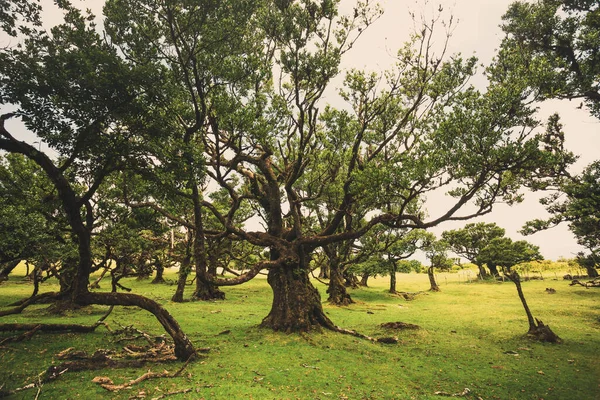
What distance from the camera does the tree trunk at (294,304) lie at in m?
14.9

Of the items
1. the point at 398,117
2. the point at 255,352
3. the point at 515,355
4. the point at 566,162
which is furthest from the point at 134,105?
the point at 566,162

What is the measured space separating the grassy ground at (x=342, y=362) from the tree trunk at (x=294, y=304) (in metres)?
0.71

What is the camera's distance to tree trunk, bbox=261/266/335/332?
48.9 feet

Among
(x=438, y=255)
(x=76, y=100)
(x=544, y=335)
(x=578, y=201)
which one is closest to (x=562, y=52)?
(x=578, y=201)

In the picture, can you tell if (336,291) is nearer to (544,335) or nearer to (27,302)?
(544,335)

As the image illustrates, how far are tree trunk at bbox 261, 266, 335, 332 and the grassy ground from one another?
711 millimetres

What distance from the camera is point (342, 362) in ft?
38.5

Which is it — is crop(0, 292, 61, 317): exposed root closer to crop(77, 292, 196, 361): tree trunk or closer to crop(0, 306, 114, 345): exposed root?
crop(0, 306, 114, 345): exposed root

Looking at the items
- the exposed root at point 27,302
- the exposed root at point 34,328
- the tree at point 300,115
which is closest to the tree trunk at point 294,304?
the tree at point 300,115

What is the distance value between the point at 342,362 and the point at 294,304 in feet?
13.5

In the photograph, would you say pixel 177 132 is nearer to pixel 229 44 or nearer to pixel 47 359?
pixel 229 44

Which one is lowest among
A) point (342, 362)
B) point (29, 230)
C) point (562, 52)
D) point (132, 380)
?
point (342, 362)

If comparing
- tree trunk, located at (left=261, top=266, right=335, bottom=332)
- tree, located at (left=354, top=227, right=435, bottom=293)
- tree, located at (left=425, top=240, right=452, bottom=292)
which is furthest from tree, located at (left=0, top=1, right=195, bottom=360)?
tree, located at (left=425, top=240, right=452, bottom=292)

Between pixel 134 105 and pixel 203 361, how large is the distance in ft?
29.3
